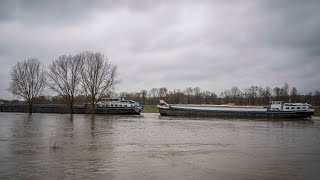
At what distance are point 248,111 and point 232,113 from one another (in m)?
3.67

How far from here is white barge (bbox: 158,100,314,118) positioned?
72662 millimetres

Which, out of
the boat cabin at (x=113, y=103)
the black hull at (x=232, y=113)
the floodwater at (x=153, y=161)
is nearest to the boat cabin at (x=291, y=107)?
the black hull at (x=232, y=113)

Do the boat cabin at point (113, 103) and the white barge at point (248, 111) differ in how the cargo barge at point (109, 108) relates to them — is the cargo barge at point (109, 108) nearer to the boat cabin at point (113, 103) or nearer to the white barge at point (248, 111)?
the boat cabin at point (113, 103)

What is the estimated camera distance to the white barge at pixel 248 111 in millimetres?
72662

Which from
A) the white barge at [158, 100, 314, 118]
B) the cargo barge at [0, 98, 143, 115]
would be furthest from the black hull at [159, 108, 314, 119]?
the cargo barge at [0, 98, 143, 115]

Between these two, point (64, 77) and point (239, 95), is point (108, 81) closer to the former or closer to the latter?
point (64, 77)

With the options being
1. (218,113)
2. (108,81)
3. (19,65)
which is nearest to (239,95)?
(218,113)

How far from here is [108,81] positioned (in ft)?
257

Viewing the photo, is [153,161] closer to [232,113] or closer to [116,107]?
[232,113]

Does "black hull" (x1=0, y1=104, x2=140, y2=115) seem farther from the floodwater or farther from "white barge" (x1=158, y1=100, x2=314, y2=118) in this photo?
the floodwater

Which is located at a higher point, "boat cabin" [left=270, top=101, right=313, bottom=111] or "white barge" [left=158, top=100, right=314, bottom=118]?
"boat cabin" [left=270, top=101, right=313, bottom=111]

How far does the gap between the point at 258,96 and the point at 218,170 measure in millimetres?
139902

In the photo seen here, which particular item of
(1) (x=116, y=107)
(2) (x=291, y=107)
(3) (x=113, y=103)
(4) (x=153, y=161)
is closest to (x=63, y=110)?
(3) (x=113, y=103)

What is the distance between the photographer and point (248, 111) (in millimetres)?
74938
